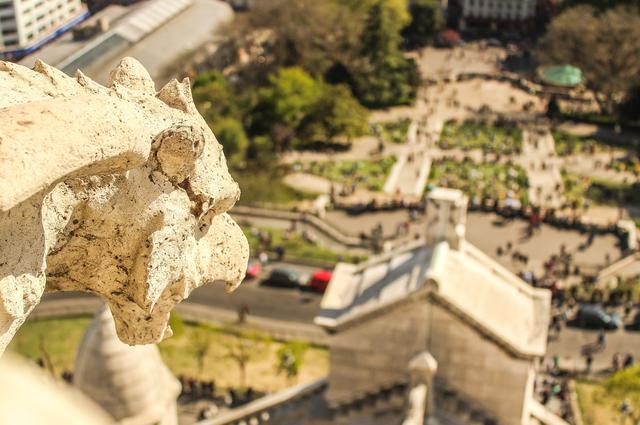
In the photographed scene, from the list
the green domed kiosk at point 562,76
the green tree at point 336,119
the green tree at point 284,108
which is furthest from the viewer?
the green domed kiosk at point 562,76

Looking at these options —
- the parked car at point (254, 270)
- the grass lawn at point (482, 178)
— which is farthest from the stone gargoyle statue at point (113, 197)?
the grass lawn at point (482, 178)

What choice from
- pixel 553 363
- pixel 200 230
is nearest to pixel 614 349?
pixel 553 363

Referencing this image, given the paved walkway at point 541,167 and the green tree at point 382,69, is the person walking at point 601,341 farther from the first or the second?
the green tree at point 382,69

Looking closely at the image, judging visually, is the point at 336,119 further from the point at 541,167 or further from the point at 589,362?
the point at 589,362

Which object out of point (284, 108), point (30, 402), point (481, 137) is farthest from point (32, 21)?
point (481, 137)

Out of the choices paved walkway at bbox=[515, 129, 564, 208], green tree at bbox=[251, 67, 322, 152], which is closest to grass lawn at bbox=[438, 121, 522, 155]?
paved walkway at bbox=[515, 129, 564, 208]

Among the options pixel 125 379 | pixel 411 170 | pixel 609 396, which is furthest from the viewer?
pixel 411 170
